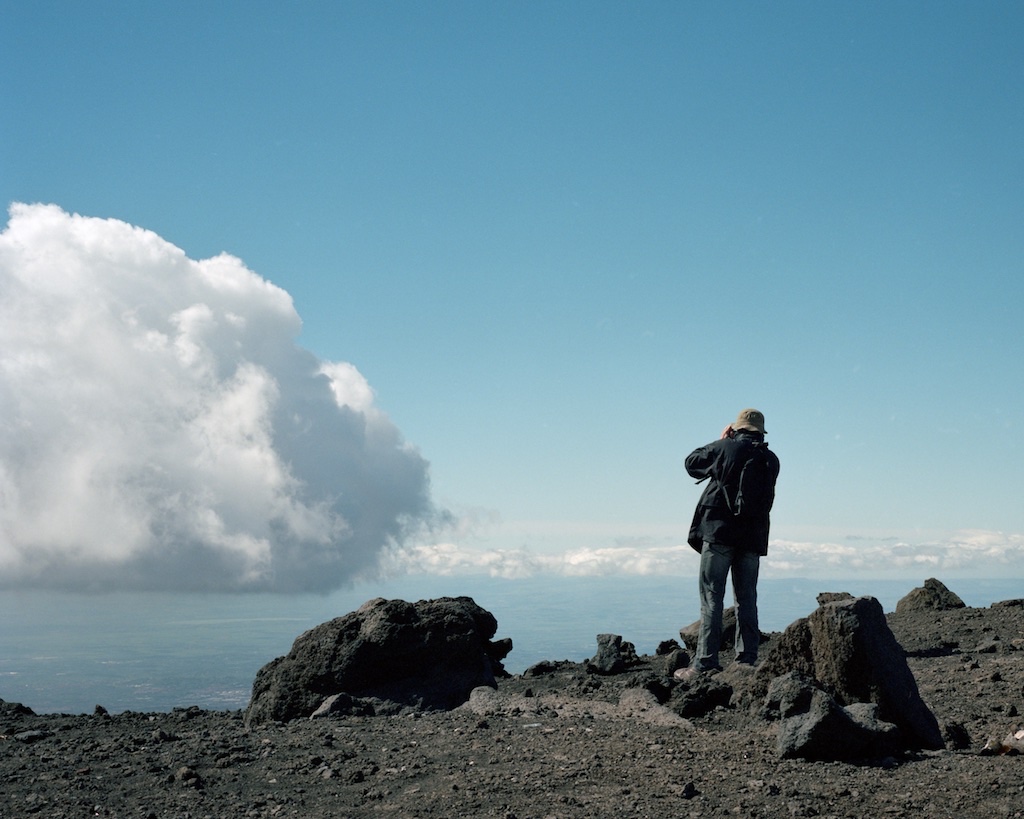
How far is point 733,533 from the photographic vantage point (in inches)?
430

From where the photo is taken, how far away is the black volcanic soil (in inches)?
234

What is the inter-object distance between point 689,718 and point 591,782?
7.28ft

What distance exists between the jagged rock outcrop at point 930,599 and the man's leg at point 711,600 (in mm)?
8324

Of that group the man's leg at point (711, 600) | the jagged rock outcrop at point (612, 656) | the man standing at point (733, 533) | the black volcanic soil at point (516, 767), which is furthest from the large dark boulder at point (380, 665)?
the man standing at point (733, 533)

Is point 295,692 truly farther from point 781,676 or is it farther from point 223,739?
point 781,676

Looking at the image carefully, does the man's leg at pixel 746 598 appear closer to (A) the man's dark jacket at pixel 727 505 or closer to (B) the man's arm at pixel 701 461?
(A) the man's dark jacket at pixel 727 505

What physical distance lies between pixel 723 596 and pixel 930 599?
28.6 ft

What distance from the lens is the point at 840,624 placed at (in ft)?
26.2

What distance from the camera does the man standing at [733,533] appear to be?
35.7 ft

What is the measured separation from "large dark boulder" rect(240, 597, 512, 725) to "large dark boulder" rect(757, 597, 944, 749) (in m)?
4.01

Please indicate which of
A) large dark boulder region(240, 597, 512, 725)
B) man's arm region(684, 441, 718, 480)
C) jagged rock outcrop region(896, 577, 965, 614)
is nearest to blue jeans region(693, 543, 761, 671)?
man's arm region(684, 441, 718, 480)

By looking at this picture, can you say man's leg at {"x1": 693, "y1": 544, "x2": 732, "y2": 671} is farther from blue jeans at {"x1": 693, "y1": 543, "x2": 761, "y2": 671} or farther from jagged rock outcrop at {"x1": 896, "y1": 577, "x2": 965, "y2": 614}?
jagged rock outcrop at {"x1": 896, "y1": 577, "x2": 965, "y2": 614}

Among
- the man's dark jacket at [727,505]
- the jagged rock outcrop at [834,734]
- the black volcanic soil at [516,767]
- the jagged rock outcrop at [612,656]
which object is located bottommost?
the black volcanic soil at [516,767]

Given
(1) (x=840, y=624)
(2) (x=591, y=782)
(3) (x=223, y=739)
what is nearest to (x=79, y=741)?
(3) (x=223, y=739)
